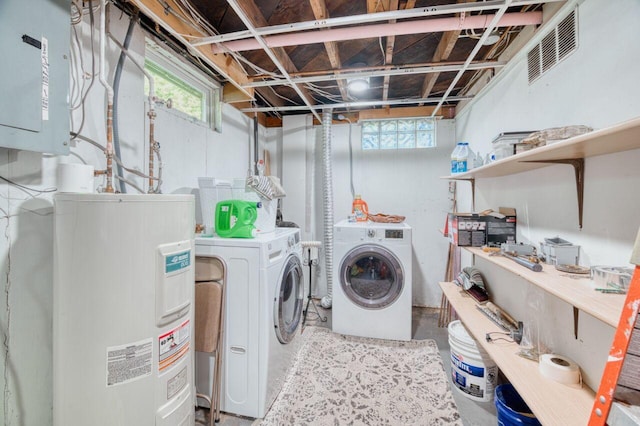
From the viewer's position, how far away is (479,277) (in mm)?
2344

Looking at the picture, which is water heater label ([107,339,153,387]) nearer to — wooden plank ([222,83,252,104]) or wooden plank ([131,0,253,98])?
wooden plank ([131,0,253,98])

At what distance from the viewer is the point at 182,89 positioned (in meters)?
2.33

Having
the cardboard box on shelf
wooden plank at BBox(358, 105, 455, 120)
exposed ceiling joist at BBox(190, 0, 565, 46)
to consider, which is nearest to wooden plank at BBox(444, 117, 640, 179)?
the cardboard box on shelf

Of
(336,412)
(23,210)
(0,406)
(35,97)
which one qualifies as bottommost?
(336,412)

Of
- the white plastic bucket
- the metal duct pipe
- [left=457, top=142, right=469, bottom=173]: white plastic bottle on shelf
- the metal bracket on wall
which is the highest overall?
the metal duct pipe

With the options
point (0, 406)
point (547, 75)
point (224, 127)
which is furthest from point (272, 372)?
point (547, 75)

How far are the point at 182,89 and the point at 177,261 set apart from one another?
5.78 ft

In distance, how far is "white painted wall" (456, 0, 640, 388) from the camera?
1068mm

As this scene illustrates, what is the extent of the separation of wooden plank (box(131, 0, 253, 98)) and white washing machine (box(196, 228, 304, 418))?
1250 mm

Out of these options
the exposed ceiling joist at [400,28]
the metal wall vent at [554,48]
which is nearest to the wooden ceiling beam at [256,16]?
the exposed ceiling joist at [400,28]

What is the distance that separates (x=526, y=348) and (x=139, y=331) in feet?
6.50

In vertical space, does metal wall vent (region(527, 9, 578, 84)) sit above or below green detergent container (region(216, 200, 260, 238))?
above

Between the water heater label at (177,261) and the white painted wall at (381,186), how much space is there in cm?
245

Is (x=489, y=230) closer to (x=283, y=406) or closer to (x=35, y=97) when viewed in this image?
(x=283, y=406)
